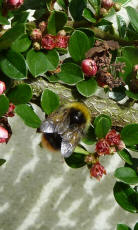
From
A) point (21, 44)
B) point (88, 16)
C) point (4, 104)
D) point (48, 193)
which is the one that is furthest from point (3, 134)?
point (48, 193)

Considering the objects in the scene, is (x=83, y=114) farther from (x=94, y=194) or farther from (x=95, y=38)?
(x=94, y=194)

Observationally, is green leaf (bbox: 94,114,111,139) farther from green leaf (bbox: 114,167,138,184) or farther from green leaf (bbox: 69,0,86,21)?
green leaf (bbox: 69,0,86,21)

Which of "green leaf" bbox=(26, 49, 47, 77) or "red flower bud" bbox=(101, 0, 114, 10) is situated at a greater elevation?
"red flower bud" bbox=(101, 0, 114, 10)

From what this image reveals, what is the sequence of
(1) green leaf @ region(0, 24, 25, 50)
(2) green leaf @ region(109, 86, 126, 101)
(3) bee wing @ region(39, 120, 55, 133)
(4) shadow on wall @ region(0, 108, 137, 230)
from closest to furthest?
(1) green leaf @ region(0, 24, 25, 50) < (3) bee wing @ region(39, 120, 55, 133) < (2) green leaf @ region(109, 86, 126, 101) < (4) shadow on wall @ region(0, 108, 137, 230)

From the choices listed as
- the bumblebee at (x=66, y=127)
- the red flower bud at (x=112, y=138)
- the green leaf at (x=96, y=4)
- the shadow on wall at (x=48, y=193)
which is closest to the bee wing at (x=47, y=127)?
the bumblebee at (x=66, y=127)

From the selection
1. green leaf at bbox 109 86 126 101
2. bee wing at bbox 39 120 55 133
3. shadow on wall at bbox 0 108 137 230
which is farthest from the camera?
shadow on wall at bbox 0 108 137 230

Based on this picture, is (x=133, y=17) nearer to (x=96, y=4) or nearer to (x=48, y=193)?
(x=96, y=4)

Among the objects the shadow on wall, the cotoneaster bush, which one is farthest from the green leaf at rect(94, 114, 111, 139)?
the shadow on wall
